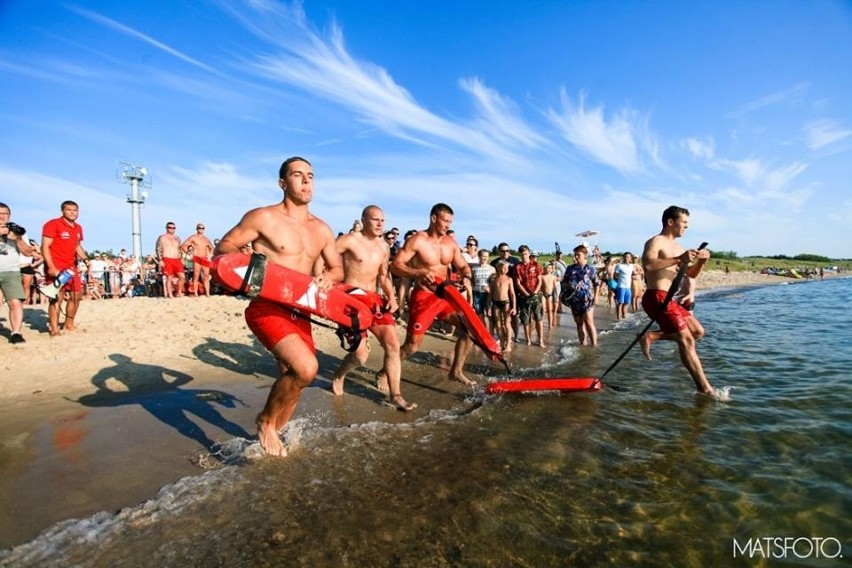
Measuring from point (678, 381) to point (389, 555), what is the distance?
5238 mm

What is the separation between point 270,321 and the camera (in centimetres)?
360

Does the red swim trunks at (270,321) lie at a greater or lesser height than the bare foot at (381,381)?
greater

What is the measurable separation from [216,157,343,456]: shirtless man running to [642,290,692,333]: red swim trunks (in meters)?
4.07

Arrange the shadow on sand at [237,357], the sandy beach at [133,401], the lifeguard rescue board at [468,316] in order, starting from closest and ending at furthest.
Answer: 1. the sandy beach at [133,401]
2. the lifeguard rescue board at [468,316]
3. the shadow on sand at [237,357]

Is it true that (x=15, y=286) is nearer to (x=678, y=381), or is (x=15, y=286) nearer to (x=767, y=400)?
(x=678, y=381)

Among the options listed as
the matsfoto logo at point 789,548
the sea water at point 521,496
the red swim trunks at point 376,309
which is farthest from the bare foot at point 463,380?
the matsfoto logo at point 789,548

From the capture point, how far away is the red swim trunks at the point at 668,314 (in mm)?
5633

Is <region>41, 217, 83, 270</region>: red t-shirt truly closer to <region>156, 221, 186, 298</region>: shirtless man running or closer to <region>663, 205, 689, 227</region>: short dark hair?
<region>156, 221, 186, 298</region>: shirtless man running

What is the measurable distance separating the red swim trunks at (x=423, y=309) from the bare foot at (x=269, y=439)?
2.52 m

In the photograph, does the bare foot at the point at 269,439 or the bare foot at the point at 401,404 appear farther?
the bare foot at the point at 401,404

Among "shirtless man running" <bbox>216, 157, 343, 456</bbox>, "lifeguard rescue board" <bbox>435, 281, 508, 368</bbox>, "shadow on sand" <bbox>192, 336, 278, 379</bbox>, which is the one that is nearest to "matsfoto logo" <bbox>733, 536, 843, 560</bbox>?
"shirtless man running" <bbox>216, 157, 343, 456</bbox>

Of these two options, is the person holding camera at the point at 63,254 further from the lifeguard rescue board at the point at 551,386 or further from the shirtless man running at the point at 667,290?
the shirtless man running at the point at 667,290

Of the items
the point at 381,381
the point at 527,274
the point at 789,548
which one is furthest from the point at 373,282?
the point at 527,274

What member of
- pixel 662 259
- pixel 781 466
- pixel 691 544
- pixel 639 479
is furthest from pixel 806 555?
pixel 662 259
